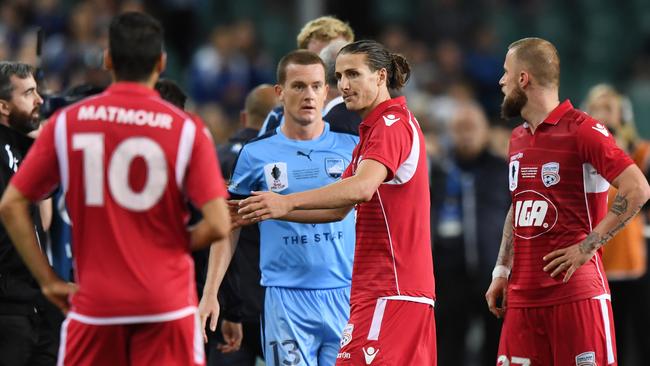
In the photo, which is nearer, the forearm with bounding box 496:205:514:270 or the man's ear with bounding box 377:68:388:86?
the man's ear with bounding box 377:68:388:86

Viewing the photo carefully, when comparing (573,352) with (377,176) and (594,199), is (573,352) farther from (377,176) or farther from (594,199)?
(377,176)

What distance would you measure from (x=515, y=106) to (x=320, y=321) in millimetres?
1928

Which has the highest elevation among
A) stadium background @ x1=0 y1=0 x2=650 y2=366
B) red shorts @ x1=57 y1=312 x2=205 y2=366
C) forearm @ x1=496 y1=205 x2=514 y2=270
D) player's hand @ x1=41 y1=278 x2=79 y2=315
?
stadium background @ x1=0 y1=0 x2=650 y2=366

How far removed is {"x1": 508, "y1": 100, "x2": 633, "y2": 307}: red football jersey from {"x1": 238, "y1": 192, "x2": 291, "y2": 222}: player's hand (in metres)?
1.71

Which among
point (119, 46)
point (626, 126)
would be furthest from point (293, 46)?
point (119, 46)

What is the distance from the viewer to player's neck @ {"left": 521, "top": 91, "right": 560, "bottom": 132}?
22.7 feet

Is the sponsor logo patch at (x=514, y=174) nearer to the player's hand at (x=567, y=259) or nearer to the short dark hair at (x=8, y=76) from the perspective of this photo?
the player's hand at (x=567, y=259)

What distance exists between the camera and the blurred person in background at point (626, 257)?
425 inches

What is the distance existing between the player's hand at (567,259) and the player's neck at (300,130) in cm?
192

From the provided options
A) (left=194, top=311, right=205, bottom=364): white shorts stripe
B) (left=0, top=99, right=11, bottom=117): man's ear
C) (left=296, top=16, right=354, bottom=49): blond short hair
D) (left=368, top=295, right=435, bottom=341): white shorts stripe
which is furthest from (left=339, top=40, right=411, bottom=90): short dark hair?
(left=0, top=99, right=11, bottom=117): man's ear

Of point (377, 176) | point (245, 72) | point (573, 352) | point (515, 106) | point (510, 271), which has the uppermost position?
point (245, 72)

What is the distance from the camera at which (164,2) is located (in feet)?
62.7

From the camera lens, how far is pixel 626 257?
11031mm

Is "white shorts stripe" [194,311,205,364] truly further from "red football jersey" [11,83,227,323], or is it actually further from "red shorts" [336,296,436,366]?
"red shorts" [336,296,436,366]
